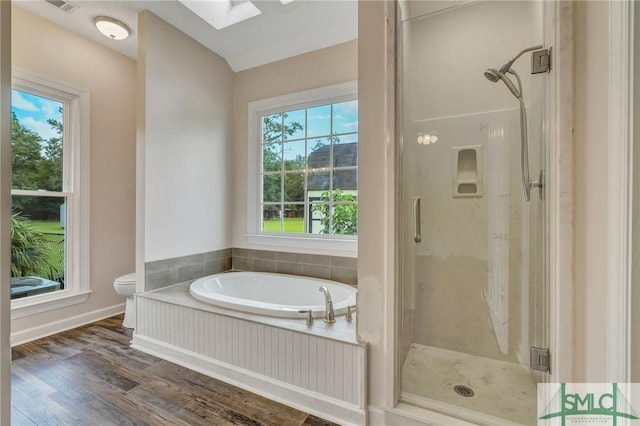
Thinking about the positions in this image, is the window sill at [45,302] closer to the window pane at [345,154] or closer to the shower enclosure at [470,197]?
the window pane at [345,154]

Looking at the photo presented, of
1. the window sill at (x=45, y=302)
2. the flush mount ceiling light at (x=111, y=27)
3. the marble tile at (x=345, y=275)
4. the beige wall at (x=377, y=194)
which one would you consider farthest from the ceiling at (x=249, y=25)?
the window sill at (x=45, y=302)

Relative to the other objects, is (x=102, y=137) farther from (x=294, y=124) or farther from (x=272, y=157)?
(x=294, y=124)

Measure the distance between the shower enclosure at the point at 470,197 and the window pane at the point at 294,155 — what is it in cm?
127

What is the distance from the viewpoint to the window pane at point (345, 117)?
2723mm

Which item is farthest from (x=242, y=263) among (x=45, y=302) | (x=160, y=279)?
(x=45, y=302)

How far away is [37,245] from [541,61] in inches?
148

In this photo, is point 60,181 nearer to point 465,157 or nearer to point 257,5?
point 257,5

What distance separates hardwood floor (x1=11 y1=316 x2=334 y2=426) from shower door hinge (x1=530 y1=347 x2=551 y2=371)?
3.52 ft

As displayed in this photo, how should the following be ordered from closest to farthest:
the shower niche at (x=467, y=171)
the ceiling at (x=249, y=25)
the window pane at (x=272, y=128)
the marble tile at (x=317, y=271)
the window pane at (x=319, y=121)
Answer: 1. the shower niche at (x=467, y=171)
2. the ceiling at (x=249, y=25)
3. the marble tile at (x=317, y=271)
4. the window pane at (x=319, y=121)
5. the window pane at (x=272, y=128)

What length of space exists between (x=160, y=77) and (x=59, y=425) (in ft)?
8.02

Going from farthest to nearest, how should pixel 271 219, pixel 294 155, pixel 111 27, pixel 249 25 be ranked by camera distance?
pixel 271 219
pixel 294 155
pixel 249 25
pixel 111 27

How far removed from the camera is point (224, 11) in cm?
253

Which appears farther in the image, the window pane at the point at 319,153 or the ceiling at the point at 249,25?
the window pane at the point at 319,153

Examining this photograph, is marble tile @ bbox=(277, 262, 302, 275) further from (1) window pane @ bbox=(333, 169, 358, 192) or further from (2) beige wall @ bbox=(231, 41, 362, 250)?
(1) window pane @ bbox=(333, 169, 358, 192)
